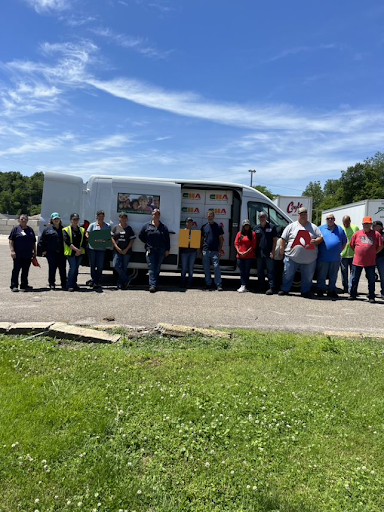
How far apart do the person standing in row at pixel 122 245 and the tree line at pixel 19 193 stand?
92.0 m

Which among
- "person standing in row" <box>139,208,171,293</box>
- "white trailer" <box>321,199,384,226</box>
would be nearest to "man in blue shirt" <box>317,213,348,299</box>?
"person standing in row" <box>139,208,171,293</box>

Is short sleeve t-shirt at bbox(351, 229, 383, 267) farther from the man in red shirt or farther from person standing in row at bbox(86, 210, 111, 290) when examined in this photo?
person standing in row at bbox(86, 210, 111, 290)

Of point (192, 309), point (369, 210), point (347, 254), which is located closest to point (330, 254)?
point (347, 254)

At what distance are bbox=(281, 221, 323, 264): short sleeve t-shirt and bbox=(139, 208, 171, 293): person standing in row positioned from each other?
9.83ft

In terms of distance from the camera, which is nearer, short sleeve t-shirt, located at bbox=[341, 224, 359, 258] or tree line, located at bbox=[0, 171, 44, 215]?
short sleeve t-shirt, located at bbox=[341, 224, 359, 258]

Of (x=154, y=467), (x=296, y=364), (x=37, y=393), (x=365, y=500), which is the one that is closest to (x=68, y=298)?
(x=37, y=393)

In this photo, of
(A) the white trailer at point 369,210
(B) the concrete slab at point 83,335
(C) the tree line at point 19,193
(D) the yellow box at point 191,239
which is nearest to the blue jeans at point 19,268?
(D) the yellow box at point 191,239

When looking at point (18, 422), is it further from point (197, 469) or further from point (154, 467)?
point (197, 469)

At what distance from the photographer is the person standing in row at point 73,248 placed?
9.08 m

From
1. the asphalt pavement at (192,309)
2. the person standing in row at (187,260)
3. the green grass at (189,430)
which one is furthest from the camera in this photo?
the person standing in row at (187,260)

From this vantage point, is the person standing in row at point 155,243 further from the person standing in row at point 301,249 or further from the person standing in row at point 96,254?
the person standing in row at point 301,249

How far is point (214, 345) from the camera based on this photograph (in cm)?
515

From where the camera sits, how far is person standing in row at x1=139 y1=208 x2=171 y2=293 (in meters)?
9.30

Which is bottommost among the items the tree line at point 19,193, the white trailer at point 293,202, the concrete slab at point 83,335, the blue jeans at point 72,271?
the concrete slab at point 83,335
